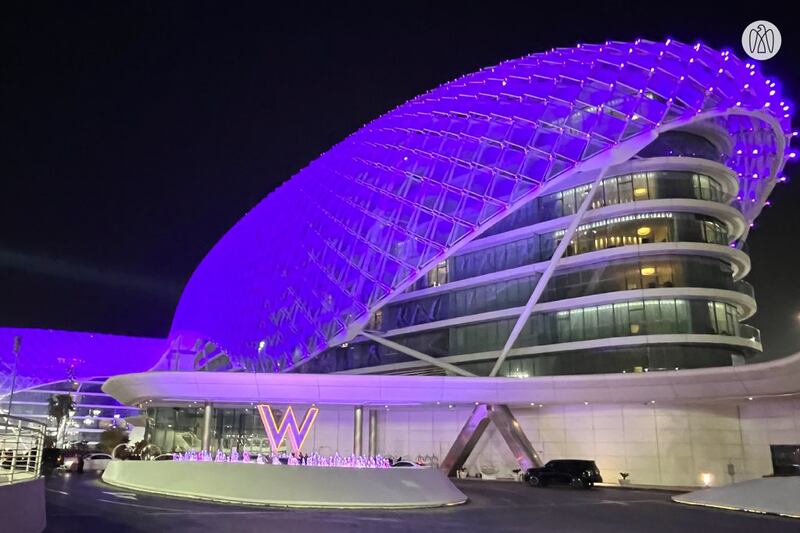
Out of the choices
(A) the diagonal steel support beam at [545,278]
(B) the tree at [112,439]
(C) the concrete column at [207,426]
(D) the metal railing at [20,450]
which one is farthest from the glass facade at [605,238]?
(B) the tree at [112,439]

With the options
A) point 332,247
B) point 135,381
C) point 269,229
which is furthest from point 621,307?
point 135,381

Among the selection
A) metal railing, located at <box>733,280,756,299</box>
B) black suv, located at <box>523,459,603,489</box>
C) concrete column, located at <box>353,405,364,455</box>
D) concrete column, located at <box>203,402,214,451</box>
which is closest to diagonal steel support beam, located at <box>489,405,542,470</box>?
black suv, located at <box>523,459,603,489</box>

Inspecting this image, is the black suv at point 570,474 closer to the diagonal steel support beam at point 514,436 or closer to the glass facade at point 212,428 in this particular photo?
the diagonal steel support beam at point 514,436

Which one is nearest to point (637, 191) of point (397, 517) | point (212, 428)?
point (397, 517)

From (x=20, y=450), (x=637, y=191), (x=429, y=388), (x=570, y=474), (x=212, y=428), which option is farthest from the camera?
(x=212, y=428)

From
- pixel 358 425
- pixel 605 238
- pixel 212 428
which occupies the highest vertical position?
pixel 605 238

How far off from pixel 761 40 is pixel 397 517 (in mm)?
47156

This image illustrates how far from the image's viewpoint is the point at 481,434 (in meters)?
50.2

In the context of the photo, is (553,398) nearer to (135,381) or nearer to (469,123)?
(469,123)

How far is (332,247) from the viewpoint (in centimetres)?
4869

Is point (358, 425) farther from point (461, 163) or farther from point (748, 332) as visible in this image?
point (748, 332)

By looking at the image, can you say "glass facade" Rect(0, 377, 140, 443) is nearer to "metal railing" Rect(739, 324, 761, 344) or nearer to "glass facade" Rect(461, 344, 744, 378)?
"glass facade" Rect(461, 344, 744, 378)

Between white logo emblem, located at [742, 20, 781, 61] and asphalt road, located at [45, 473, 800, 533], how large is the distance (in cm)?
3639

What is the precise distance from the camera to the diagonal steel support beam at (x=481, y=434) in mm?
46688
